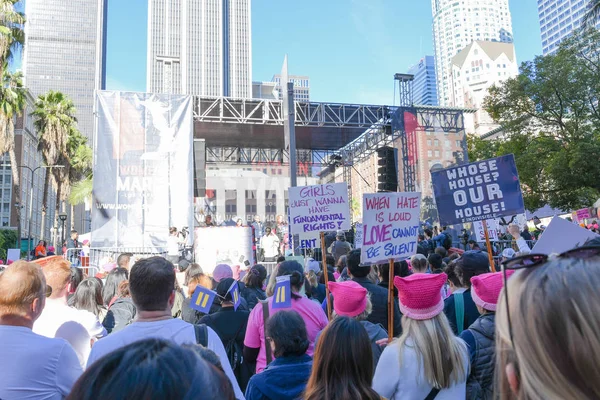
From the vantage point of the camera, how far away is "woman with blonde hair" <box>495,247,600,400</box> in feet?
3.02

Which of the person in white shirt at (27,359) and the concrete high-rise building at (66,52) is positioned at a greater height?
the concrete high-rise building at (66,52)

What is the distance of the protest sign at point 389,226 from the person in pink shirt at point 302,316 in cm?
66

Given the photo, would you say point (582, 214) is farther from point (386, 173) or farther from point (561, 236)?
point (561, 236)

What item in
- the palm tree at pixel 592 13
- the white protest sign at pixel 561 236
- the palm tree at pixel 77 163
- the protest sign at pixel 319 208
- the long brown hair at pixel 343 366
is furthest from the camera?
the palm tree at pixel 77 163

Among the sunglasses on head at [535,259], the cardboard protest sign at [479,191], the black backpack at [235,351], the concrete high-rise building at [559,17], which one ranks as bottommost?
the black backpack at [235,351]

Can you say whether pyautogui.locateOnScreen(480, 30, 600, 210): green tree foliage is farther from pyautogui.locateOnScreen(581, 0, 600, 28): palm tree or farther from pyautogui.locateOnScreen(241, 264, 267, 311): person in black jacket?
pyautogui.locateOnScreen(241, 264, 267, 311): person in black jacket

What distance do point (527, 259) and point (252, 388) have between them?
1.99m

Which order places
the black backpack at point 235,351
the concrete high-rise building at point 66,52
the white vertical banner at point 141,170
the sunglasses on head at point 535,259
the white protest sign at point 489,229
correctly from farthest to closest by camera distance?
the concrete high-rise building at point 66,52 → the white vertical banner at point 141,170 → the white protest sign at point 489,229 → the black backpack at point 235,351 → the sunglasses on head at point 535,259

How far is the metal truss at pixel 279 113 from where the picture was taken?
77.4ft

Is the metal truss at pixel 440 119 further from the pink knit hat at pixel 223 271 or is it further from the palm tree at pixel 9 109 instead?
the pink knit hat at pixel 223 271

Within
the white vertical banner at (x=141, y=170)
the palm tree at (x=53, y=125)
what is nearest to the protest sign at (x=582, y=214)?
the white vertical banner at (x=141, y=170)

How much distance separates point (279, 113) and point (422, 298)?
22.1 meters

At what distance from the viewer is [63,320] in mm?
3330

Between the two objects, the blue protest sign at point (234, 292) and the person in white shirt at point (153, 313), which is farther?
the blue protest sign at point (234, 292)
